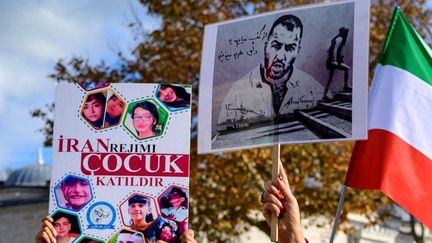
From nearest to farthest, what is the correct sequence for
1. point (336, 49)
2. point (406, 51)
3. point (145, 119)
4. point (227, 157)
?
point (336, 49), point (145, 119), point (406, 51), point (227, 157)

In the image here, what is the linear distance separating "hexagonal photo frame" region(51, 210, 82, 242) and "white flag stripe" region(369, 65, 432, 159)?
211cm

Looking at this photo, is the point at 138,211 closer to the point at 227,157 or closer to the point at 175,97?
the point at 175,97

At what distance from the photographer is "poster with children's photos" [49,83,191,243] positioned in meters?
3.46

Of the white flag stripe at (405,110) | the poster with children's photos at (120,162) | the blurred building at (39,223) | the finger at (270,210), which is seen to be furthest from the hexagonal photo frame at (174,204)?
the blurred building at (39,223)

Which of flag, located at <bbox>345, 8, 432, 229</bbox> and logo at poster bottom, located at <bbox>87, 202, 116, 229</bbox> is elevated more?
flag, located at <bbox>345, 8, 432, 229</bbox>

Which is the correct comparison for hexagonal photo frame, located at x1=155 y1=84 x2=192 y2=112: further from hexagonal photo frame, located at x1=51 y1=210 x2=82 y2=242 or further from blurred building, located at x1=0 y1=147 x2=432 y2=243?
blurred building, located at x1=0 y1=147 x2=432 y2=243

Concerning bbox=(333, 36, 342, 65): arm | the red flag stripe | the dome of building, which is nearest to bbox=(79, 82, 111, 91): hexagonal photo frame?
bbox=(333, 36, 342, 65): arm

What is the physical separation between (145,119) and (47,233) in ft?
2.49

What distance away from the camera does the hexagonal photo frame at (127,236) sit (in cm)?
345

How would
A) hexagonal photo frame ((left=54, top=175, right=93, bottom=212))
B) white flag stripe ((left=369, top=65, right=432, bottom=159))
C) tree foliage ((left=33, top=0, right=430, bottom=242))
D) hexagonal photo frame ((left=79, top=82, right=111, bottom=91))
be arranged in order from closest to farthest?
1. hexagonal photo frame ((left=54, top=175, right=93, bottom=212))
2. hexagonal photo frame ((left=79, top=82, right=111, bottom=91))
3. white flag stripe ((left=369, top=65, right=432, bottom=159))
4. tree foliage ((left=33, top=0, right=430, bottom=242))

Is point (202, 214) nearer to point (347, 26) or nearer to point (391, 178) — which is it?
point (391, 178)

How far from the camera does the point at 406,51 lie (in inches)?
188

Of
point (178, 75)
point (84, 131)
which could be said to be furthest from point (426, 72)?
point (178, 75)

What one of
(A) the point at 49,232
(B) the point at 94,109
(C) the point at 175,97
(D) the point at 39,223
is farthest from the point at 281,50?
(D) the point at 39,223
